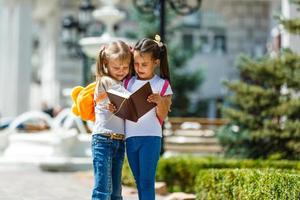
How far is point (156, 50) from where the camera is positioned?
21.7 feet

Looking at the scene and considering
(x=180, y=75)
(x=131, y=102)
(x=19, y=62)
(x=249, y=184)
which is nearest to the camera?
(x=131, y=102)

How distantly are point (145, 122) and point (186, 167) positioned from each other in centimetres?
551

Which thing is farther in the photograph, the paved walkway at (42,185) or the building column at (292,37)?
the building column at (292,37)

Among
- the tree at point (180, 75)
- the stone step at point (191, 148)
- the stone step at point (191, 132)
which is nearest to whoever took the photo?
the stone step at point (191, 148)

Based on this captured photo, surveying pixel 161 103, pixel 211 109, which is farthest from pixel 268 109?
pixel 211 109

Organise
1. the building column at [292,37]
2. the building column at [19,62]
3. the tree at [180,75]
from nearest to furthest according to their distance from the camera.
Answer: the building column at [292,37] → the building column at [19,62] → the tree at [180,75]

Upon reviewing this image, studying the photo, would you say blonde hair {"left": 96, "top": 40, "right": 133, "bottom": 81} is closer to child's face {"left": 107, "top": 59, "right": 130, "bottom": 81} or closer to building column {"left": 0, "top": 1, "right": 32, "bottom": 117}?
child's face {"left": 107, "top": 59, "right": 130, "bottom": 81}

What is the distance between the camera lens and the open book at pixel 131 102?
641cm

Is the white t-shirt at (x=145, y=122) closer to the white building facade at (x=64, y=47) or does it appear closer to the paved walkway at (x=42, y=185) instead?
the paved walkway at (x=42, y=185)

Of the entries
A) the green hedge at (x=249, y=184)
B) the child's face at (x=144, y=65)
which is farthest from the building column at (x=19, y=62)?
the child's face at (x=144, y=65)

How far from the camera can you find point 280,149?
45.8 feet

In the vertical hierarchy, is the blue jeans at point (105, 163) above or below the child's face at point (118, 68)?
below

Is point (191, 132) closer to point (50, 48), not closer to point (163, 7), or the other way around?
point (163, 7)

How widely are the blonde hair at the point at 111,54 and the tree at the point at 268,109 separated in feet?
21.8
